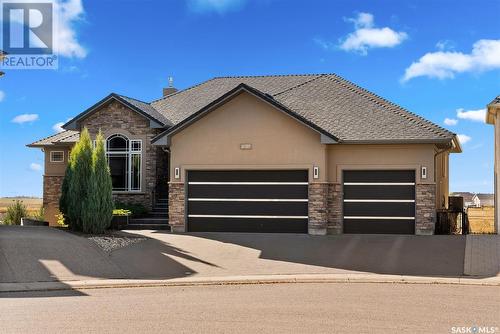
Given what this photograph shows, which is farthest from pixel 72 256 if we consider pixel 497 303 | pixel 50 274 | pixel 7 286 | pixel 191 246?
pixel 497 303

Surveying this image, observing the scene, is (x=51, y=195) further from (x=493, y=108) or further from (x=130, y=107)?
(x=493, y=108)

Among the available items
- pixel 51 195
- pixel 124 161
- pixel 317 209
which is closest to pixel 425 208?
pixel 317 209

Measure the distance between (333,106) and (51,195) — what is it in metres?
12.9

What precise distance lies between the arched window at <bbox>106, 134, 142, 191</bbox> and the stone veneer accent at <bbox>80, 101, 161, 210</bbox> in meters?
0.27

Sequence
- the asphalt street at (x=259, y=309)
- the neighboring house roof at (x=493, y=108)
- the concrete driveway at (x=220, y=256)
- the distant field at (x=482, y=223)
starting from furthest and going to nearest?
the distant field at (x=482, y=223) < the neighboring house roof at (x=493, y=108) < the concrete driveway at (x=220, y=256) < the asphalt street at (x=259, y=309)

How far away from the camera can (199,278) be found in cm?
1453

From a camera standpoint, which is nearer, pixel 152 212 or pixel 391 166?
pixel 391 166

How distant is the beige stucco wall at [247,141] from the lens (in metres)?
21.5

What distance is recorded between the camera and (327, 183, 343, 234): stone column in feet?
71.1

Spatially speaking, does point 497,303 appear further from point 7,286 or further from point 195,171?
point 195,171

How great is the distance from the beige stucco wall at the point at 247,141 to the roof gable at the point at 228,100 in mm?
245

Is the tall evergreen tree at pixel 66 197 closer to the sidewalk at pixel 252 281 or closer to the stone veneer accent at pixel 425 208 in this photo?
the sidewalk at pixel 252 281

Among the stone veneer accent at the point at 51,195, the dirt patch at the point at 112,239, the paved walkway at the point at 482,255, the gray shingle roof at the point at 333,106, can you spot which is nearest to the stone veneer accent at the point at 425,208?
the paved walkway at the point at 482,255

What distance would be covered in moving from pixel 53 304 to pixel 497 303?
25.6ft
